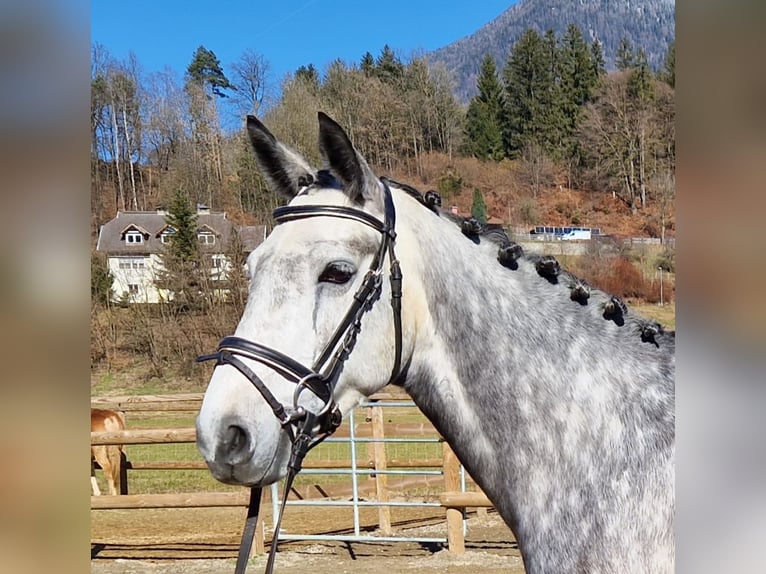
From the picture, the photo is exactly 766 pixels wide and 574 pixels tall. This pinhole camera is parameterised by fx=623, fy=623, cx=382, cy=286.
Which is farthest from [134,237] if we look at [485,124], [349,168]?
[349,168]

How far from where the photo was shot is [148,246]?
51.4 ft

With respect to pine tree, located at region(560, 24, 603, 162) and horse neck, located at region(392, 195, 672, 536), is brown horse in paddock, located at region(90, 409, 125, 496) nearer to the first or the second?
horse neck, located at region(392, 195, 672, 536)

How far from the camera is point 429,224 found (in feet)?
5.22

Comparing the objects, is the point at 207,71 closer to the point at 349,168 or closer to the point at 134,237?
the point at 134,237

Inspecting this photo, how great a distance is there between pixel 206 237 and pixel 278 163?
1464 cm

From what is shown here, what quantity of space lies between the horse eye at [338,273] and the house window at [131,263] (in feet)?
46.7

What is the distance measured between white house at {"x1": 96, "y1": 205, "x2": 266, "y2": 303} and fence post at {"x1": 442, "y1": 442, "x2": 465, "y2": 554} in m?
8.99

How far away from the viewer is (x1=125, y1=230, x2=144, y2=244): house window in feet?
46.7

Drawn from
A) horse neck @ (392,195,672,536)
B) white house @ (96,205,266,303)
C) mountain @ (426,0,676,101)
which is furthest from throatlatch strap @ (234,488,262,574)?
white house @ (96,205,266,303)

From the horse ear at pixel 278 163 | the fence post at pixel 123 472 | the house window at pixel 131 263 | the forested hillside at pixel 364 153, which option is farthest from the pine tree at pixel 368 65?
the horse ear at pixel 278 163
